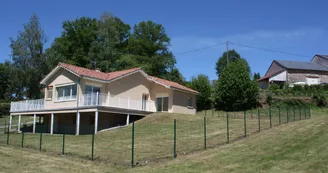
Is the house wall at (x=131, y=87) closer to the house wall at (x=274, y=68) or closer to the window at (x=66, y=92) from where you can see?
the window at (x=66, y=92)

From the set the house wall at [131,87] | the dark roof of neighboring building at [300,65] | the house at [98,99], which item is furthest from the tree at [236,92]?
the dark roof of neighboring building at [300,65]

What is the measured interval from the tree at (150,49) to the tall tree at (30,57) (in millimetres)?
12535

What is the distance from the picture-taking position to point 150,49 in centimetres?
6119

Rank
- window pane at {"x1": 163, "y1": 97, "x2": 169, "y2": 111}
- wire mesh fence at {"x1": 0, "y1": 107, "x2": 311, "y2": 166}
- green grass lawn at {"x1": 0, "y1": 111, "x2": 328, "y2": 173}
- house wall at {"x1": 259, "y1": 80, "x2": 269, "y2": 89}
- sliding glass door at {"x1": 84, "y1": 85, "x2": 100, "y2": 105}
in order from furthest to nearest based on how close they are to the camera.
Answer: house wall at {"x1": 259, "y1": 80, "x2": 269, "y2": 89}
window pane at {"x1": 163, "y1": 97, "x2": 169, "y2": 111}
sliding glass door at {"x1": 84, "y1": 85, "x2": 100, "y2": 105}
wire mesh fence at {"x1": 0, "y1": 107, "x2": 311, "y2": 166}
green grass lawn at {"x1": 0, "y1": 111, "x2": 328, "y2": 173}

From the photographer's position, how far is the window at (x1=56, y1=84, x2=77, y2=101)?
2909 centimetres

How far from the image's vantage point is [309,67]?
5988 centimetres

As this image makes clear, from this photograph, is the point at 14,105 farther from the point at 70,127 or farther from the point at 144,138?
the point at 144,138

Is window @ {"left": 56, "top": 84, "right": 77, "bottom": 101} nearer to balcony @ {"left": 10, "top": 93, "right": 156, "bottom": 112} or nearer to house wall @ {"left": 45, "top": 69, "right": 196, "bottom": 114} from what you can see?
house wall @ {"left": 45, "top": 69, "right": 196, "bottom": 114}

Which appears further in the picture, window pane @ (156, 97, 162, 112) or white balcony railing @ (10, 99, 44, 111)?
window pane @ (156, 97, 162, 112)

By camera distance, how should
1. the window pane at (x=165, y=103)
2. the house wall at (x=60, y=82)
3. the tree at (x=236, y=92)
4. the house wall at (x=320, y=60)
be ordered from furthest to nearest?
the house wall at (x=320, y=60), the tree at (x=236, y=92), the window pane at (x=165, y=103), the house wall at (x=60, y=82)

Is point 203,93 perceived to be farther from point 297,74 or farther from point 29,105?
point 297,74

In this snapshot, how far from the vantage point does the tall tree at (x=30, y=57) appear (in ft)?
150

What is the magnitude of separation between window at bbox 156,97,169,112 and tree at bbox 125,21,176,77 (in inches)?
715

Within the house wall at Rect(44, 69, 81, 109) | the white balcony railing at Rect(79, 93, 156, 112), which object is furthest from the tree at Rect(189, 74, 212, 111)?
the house wall at Rect(44, 69, 81, 109)
